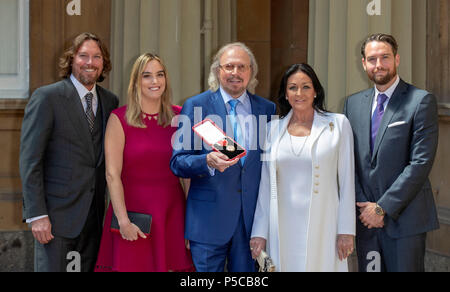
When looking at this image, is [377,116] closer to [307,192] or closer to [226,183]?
[307,192]

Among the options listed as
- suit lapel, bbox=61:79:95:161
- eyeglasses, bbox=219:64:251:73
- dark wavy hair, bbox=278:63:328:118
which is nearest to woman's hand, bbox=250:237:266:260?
dark wavy hair, bbox=278:63:328:118

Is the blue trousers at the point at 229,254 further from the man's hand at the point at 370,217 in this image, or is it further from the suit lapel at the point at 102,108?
the suit lapel at the point at 102,108

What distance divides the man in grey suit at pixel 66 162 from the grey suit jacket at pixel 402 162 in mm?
1897

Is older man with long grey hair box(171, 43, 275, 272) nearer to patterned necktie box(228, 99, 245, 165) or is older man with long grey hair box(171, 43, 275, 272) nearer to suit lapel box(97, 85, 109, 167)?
patterned necktie box(228, 99, 245, 165)

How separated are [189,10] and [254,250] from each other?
3113 mm

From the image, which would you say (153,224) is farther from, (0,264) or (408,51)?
(408,51)

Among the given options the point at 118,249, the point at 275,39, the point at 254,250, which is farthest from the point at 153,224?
the point at 275,39

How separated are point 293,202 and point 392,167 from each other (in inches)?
28.3

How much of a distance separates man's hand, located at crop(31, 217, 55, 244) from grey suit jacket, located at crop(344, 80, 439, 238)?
2139 millimetres

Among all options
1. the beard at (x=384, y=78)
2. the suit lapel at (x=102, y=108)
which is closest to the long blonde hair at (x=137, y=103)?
the suit lapel at (x=102, y=108)

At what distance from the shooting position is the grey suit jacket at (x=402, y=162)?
11.5 feet

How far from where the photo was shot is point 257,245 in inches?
141

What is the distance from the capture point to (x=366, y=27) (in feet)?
17.9

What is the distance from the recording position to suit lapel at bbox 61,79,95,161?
3.77 metres
